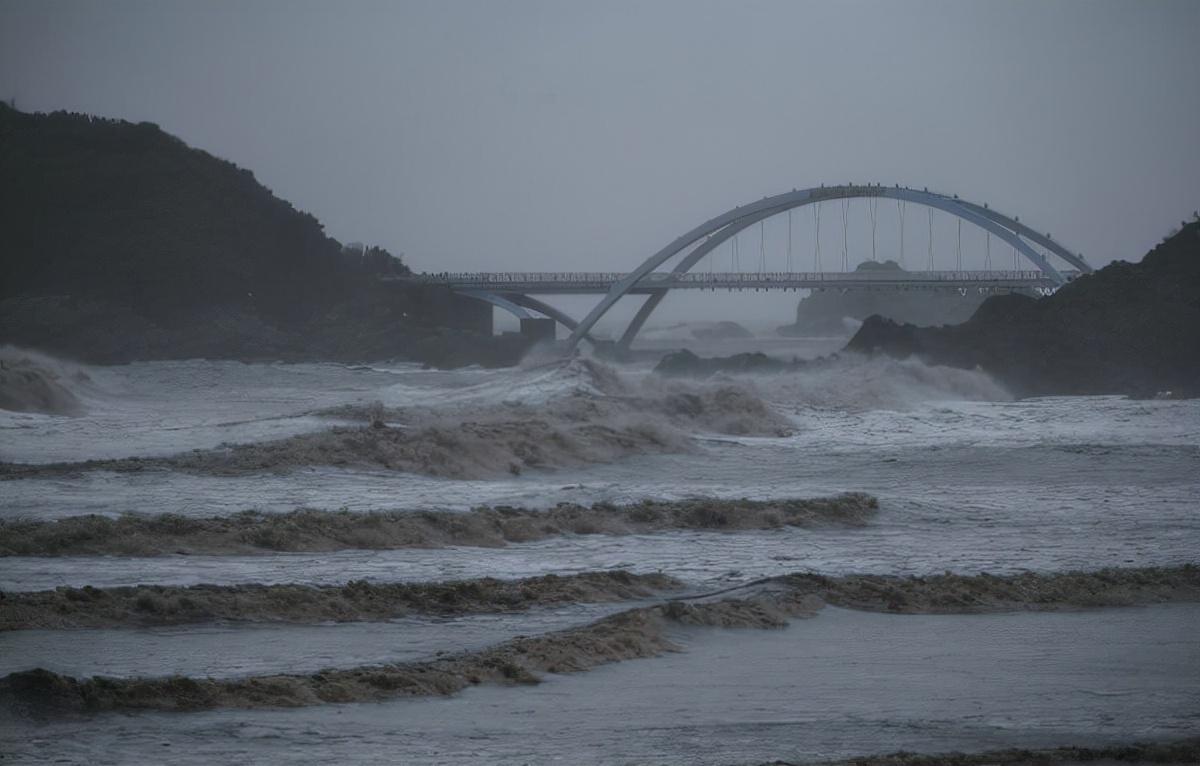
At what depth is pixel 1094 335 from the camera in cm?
3894

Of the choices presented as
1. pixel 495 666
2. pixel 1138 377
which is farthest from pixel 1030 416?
pixel 495 666

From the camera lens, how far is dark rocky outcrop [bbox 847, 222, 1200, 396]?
3653cm

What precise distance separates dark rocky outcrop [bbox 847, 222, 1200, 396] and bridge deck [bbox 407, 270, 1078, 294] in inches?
435

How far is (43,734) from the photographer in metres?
6.04

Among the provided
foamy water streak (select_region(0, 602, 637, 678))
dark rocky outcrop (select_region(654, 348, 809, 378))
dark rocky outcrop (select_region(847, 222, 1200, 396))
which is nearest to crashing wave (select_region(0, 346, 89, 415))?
dark rocky outcrop (select_region(654, 348, 809, 378))

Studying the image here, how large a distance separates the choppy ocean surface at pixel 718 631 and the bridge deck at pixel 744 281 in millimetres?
Answer: 30406

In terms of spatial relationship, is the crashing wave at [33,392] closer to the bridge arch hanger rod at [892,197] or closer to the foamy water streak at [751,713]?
the foamy water streak at [751,713]

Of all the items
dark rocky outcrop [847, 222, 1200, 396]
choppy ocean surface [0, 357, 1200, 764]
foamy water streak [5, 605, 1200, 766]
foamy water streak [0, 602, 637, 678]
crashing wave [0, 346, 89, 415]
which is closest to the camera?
foamy water streak [5, 605, 1200, 766]

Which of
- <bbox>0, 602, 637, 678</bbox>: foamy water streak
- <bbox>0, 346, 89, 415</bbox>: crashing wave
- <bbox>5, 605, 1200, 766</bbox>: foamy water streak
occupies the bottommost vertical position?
<bbox>5, 605, 1200, 766</bbox>: foamy water streak

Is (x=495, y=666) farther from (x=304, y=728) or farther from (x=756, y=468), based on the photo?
(x=756, y=468)

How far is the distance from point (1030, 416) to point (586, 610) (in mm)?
20650

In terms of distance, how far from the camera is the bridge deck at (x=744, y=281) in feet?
180

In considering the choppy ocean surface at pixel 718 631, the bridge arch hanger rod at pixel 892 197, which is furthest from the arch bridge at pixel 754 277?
the choppy ocean surface at pixel 718 631

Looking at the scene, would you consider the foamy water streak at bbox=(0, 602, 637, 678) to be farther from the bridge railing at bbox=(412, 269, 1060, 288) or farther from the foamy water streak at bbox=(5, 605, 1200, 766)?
the bridge railing at bbox=(412, 269, 1060, 288)
